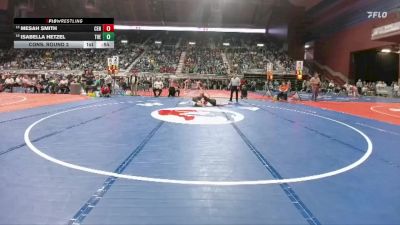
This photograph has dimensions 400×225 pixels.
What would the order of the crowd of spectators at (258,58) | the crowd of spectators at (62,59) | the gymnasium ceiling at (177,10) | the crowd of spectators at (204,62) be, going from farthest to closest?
the crowd of spectators at (258,58)
the crowd of spectators at (62,59)
the crowd of spectators at (204,62)
the gymnasium ceiling at (177,10)

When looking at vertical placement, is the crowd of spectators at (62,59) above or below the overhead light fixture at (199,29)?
below

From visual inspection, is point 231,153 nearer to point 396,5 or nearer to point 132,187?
point 132,187

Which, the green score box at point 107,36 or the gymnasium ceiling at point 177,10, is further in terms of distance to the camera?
the gymnasium ceiling at point 177,10

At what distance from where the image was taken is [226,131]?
8.08m

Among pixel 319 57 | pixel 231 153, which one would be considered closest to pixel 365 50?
pixel 319 57

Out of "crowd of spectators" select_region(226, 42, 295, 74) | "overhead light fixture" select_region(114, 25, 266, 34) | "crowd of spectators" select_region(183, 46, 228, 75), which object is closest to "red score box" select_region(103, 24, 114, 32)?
"crowd of spectators" select_region(183, 46, 228, 75)

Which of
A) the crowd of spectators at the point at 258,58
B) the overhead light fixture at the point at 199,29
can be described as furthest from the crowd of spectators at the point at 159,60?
the crowd of spectators at the point at 258,58

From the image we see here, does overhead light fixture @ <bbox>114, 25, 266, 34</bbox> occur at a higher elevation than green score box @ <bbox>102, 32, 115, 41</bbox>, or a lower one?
higher

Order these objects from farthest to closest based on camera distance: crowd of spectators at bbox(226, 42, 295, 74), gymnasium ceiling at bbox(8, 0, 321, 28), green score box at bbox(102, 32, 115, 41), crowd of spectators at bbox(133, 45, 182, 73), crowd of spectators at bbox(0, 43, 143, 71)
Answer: crowd of spectators at bbox(226, 42, 295, 74)
crowd of spectators at bbox(0, 43, 143, 71)
crowd of spectators at bbox(133, 45, 182, 73)
gymnasium ceiling at bbox(8, 0, 321, 28)
green score box at bbox(102, 32, 115, 41)
